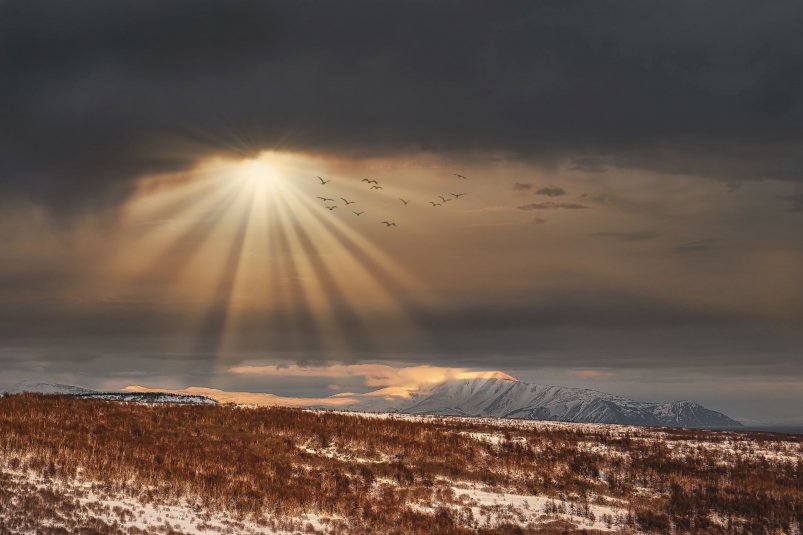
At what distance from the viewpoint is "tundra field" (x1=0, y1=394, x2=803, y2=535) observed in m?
32.2

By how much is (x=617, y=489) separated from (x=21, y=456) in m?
29.0

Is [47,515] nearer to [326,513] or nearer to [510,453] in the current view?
[326,513]

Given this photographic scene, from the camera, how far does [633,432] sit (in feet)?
199

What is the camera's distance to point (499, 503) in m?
38.9

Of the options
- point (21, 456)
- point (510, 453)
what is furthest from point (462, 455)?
point (21, 456)

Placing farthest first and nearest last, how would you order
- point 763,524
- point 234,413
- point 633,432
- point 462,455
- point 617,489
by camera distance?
point 633,432, point 234,413, point 462,455, point 617,489, point 763,524

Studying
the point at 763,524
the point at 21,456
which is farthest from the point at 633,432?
the point at 21,456

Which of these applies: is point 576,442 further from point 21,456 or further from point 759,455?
point 21,456

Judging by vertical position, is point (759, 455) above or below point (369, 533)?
above

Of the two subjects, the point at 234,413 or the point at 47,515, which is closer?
the point at 47,515

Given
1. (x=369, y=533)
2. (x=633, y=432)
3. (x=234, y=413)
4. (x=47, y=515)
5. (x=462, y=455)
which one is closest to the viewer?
(x=47, y=515)

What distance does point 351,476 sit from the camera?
1620 inches

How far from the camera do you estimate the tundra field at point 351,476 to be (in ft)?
106

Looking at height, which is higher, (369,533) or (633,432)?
(633,432)
